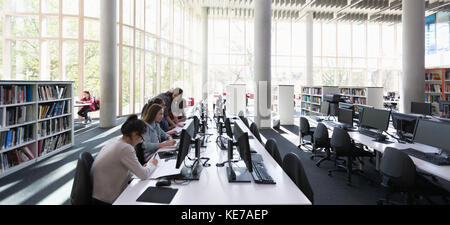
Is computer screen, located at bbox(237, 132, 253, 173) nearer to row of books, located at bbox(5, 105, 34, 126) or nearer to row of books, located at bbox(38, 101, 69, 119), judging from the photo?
row of books, located at bbox(5, 105, 34, 126)

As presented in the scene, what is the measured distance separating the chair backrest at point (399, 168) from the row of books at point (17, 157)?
554 centimetres

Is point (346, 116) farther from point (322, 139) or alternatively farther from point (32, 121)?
point (32, 121)

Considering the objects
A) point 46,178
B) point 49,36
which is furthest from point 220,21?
point 46,178

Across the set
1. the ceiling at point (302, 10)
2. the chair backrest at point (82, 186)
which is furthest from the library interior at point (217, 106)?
the ceiling at point (302, 10)

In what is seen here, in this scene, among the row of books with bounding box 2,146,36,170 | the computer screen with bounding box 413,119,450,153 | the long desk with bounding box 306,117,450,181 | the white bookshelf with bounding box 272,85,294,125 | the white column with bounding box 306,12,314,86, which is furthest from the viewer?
the white column with bounding box 306,12,314,86

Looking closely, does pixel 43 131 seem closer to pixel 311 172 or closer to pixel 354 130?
pixel 311 172

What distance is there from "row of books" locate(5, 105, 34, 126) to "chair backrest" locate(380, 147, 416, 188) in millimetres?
5522

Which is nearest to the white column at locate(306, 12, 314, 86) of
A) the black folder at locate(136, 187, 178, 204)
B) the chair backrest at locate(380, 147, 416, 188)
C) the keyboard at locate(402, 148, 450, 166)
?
the keyboard at locate(402, 148, 450, 166)

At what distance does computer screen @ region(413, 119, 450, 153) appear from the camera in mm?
2885

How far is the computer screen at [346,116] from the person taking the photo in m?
5.13

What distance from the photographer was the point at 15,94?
4.09 meters

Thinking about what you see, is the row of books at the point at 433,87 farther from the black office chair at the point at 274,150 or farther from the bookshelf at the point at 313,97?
the black office chair at the point at 274,150

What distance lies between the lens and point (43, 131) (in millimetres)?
4848

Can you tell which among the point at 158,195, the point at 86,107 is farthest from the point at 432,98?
the point at 86,107
